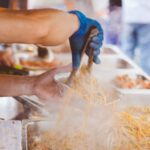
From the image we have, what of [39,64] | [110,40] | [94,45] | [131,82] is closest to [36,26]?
[94,45]

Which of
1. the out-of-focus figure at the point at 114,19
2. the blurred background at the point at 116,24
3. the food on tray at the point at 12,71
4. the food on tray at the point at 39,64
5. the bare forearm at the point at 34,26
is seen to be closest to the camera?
the bare forearm at the point at 34,26

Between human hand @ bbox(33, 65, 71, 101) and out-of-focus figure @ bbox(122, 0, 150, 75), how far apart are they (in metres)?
2.50

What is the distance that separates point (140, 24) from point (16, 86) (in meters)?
2.65

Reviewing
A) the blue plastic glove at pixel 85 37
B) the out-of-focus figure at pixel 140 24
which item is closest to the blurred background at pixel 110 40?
the out-of-focus figure at pixel 140 24

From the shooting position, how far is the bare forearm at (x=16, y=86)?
6.92 feet

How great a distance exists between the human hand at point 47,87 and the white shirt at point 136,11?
250 centimetres

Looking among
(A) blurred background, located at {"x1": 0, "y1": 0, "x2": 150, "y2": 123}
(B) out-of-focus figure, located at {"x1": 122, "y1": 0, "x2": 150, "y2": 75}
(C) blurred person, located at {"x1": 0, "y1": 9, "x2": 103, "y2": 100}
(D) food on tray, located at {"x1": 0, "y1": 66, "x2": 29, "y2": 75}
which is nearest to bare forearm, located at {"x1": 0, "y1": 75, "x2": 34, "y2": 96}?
(C) blurred person, located at {"x1": 0, "y1": 9, "x2": 103, "y2": 100}

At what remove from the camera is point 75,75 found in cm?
199

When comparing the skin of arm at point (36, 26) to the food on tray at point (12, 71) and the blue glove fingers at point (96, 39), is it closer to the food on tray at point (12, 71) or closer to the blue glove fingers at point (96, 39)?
the blue glove fingers at point (96, 39)

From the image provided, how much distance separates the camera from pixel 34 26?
1.55 metres

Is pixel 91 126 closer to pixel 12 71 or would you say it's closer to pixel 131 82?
pixel 131 82

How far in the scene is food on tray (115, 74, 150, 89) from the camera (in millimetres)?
3234

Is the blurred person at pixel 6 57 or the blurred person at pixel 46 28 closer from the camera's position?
the blurred person at pixel 46 28

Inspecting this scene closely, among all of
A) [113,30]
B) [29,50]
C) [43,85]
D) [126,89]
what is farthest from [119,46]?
[43,85]
